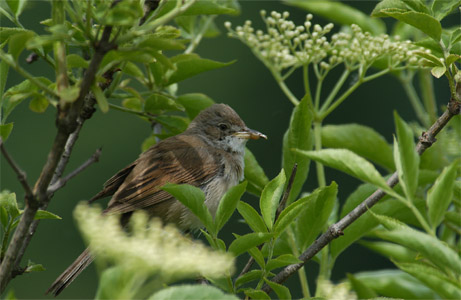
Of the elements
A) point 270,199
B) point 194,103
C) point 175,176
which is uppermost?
point 270,199

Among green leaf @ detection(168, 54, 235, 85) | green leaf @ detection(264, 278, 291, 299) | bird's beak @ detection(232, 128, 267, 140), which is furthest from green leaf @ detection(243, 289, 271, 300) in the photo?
bird's beak @ detection(232, 128, 267, 140)

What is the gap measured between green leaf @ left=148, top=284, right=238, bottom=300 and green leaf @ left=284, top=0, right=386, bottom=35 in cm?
226

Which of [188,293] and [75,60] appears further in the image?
[75,60]

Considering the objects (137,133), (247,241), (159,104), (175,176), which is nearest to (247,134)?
(175,176)

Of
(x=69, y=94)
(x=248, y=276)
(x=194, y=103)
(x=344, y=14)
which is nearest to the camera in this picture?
(x=69, y=94)

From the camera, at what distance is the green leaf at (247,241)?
142 centimetres

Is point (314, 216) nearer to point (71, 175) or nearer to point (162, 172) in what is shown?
point (71, 175)

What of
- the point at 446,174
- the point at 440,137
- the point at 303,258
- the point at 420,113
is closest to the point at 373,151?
the point at 440,137

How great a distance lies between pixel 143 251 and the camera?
0.93 meters

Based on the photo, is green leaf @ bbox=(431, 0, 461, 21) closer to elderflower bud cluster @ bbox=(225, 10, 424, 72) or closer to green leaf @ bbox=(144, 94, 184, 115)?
elderflower bud cluster @ bbox=(225, 10, 424, 72)

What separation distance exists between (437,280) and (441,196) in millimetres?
199

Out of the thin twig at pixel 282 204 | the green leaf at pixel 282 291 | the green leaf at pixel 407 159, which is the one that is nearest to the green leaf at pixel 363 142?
the thin twig at pixel 282 204

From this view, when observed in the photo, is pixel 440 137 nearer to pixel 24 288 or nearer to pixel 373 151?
pixel 373 151

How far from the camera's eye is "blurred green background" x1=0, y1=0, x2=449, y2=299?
9.05 metres
